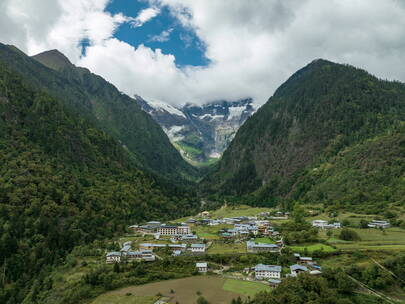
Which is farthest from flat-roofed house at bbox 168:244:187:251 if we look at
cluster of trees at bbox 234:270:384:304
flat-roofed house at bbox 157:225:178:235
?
cluster of trees at bbox 234:270:384:304

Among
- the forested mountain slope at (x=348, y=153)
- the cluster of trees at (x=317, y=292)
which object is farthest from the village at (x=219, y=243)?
the forested mountain slope at (x=348, y=153)

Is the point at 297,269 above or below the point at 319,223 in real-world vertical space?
below

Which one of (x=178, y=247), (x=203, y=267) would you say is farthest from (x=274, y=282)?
(x=178, y=247)

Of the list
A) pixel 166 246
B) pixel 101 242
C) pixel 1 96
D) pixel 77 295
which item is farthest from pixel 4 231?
pixel 1 96

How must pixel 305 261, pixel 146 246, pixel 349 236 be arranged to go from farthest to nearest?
pixel 146 246
pixel 349 236
pixel 305 261

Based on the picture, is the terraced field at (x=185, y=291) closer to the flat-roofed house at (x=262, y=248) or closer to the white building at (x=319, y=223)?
the flat-roofed house at (x=262, y=248)

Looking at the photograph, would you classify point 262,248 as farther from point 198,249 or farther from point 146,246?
point 146,246

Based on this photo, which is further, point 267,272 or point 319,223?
point 319,223

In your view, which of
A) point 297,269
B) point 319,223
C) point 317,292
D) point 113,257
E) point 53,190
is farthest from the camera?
point 53,190
